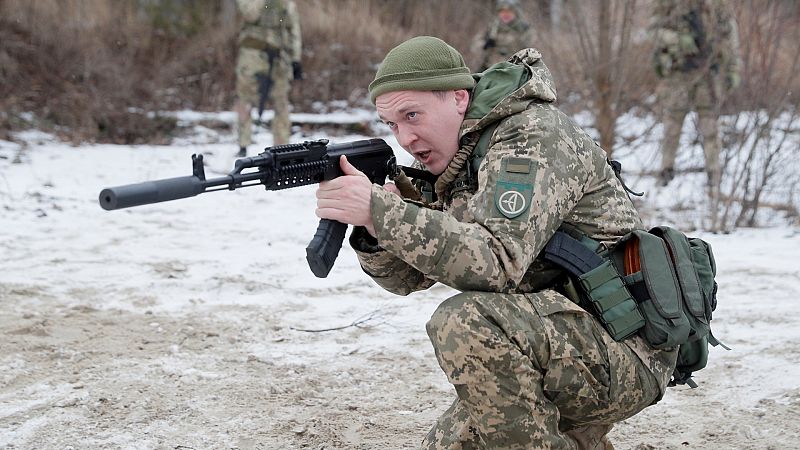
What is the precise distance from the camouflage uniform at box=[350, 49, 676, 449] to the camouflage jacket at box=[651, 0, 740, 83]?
4.78 m

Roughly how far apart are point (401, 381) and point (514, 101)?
1.49 m

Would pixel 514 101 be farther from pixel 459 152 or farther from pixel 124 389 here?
pixel 124 389

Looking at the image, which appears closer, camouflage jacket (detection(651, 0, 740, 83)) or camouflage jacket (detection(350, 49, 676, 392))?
camouflage jacket (detection(350, 49, 676, 392))

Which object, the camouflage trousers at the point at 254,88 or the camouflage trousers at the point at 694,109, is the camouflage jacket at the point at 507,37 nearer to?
the camouflage trousers at the point at 254,88

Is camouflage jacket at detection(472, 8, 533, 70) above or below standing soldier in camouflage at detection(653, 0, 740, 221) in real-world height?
above

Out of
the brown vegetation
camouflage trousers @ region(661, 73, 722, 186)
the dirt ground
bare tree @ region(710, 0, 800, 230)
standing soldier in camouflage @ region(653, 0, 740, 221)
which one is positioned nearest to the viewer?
the dirt ground

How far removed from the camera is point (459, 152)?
234cm

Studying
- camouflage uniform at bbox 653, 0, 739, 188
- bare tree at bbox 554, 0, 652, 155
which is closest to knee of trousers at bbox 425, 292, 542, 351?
bare tree at bbox 554, 0, 652, 155

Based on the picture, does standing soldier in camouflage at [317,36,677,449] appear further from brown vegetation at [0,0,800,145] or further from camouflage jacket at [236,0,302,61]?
camouflage jacket at [236,0,302,61]

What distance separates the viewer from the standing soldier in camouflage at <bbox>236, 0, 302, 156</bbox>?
9.22 metres

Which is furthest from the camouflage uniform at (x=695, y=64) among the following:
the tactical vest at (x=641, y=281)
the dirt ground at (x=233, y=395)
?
the tactical vest at (x=641, y=281)

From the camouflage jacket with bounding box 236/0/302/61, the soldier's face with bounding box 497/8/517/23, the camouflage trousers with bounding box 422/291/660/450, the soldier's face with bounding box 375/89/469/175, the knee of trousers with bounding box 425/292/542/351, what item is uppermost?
the soldier's face with bounding box 497/8/517/23

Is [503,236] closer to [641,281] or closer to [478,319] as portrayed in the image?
[478,319]

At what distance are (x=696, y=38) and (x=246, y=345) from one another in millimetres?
5447
